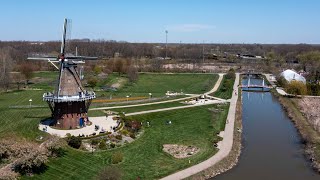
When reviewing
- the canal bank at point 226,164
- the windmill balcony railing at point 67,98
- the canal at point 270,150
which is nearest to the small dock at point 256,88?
the canal at point 270,150

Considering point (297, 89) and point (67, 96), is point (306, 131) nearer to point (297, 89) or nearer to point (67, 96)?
point (297, 89)

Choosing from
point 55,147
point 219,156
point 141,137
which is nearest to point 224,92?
point 141,137

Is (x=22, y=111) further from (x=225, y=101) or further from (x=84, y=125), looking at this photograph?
(x=225, y=101)

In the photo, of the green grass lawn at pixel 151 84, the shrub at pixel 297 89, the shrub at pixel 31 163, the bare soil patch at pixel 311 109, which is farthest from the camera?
the green grass lawn at pixel 151 84

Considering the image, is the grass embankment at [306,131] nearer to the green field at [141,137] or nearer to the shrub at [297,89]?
the shrub at [297,89]

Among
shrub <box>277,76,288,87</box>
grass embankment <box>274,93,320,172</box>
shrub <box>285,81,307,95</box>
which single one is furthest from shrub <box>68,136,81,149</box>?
shrub <box>277,76,288,87</box>

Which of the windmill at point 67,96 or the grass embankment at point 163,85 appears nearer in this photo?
the windmill at point 67,96
